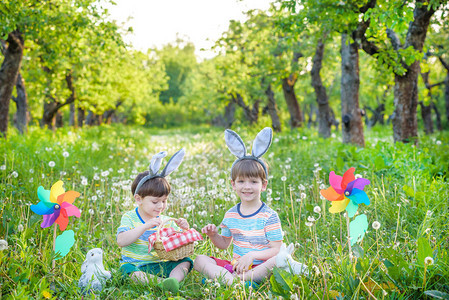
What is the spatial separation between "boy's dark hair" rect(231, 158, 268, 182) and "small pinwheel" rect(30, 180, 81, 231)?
49.2 inches

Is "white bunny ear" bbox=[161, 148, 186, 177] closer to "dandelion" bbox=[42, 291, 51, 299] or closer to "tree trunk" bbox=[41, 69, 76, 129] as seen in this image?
"dandelion" bbox=[42, 291, 51, 299]

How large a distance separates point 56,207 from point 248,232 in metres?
1.48

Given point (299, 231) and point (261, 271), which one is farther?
point (299, 231)

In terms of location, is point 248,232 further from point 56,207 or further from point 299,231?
point 56,207

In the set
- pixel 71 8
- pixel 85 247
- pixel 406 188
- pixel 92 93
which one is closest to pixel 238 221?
pixel 85 247

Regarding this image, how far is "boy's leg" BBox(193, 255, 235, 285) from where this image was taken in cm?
281

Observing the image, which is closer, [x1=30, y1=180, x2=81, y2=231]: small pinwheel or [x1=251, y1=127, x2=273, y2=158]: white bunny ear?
[x1=30, y1=180, x2=81, y2=231]: small pinwheel

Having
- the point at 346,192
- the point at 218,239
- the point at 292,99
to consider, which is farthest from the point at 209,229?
the point at 292,99

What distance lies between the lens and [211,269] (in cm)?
294

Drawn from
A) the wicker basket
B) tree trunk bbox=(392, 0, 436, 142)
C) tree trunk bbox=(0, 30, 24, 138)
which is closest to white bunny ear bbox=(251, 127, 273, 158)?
the wicker basket

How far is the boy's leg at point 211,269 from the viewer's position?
2.81 m

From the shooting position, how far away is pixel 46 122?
15.5 metres

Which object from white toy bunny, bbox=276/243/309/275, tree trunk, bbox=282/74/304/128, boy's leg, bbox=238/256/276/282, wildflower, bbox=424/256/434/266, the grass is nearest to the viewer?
wildflower, bbox=424/256/434/266

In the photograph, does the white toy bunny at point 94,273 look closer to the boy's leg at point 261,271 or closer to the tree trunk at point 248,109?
the boy's leg at point 261,271
